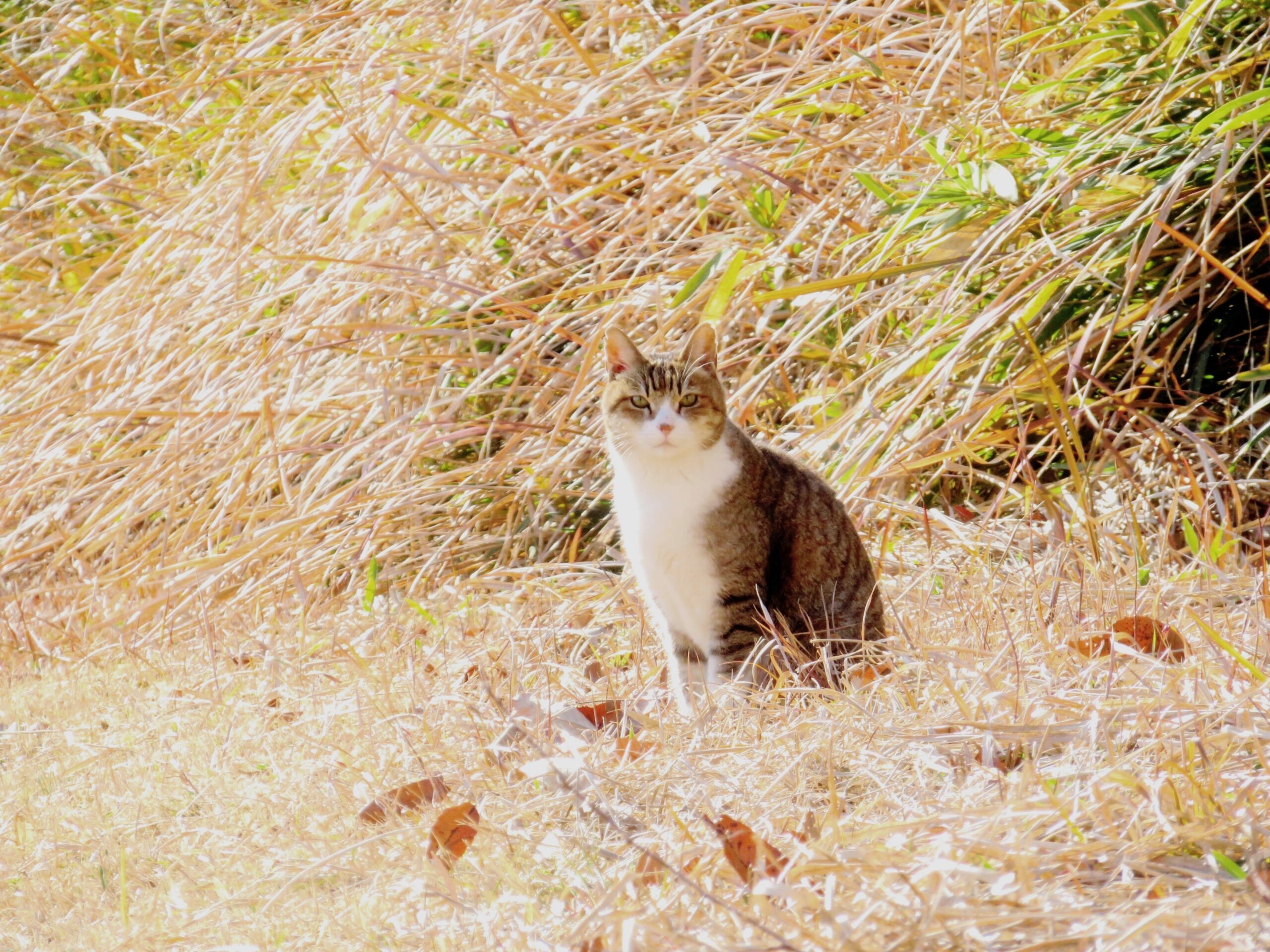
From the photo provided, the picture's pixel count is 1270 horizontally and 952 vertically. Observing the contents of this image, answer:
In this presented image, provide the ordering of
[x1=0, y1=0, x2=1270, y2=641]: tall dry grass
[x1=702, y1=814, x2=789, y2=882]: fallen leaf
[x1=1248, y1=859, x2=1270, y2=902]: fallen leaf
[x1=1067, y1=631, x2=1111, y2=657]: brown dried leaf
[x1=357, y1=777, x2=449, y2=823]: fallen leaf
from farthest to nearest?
[x1=0, y1=0, x2=1270, y2=641]: tall dry grass → [x1=1067, y1=631, x2=1111, y2=657]: brown dried leaf → [x1=357, y1=777, x2=449, y2=823]: fallen leaf → [x1=702, y1=814, x2=789, y2=882]: fallen leaf → [x1=1248, y1=859, x2=1270, y2=902]: fallen leaf

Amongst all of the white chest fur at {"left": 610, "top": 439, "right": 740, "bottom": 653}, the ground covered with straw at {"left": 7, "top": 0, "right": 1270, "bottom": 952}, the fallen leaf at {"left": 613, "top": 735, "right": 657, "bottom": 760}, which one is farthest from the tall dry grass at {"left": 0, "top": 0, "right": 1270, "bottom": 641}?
the fallen leaf at {"left": 613, "top": 735, "right": 657, "bottom": 760}

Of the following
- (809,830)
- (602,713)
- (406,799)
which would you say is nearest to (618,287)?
(602,713)

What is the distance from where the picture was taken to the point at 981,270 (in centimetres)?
351

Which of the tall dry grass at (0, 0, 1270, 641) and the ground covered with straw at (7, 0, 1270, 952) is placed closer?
the ground covered with straw at (7, 0, 1270, 952)

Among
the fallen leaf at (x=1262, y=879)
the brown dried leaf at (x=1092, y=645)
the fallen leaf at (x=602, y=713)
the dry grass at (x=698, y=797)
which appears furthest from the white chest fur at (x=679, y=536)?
the fallen leaf at (x=1262, y=879)

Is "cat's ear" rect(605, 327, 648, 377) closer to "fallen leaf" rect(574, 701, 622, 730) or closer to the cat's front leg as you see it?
the cat's front leg

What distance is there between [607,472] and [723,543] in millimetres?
1193

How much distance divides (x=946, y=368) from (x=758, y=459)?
581 millimetres

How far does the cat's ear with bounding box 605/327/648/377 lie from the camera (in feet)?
9.73

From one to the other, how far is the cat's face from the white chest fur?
0.04 metres

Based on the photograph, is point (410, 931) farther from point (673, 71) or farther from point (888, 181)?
point (673, 71)

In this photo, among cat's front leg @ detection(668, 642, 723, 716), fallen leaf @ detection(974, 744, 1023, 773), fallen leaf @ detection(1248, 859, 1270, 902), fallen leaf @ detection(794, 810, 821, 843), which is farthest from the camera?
cat's front leg @ detection(668, 642, 723, 716)

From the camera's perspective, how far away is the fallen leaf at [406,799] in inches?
81.0

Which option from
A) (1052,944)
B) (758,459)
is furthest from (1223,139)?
Answer: (1052,944)
